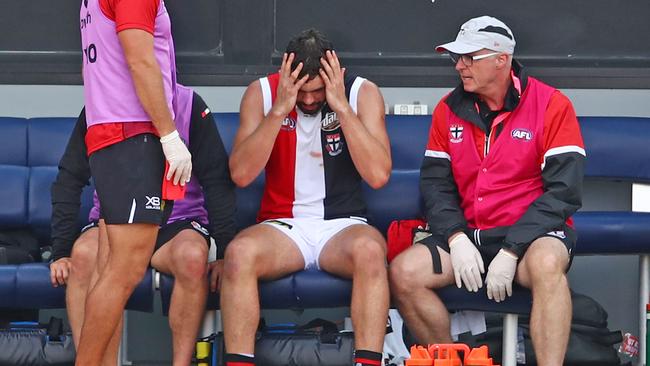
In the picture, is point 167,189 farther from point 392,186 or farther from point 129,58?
point 392,186

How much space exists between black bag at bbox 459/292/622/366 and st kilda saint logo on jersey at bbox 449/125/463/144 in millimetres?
741

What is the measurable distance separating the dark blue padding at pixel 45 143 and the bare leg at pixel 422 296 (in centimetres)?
163

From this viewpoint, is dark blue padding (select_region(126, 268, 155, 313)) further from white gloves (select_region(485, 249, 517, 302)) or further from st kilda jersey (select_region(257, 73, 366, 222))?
white gloves (select_region(485, 249, 517, 302))

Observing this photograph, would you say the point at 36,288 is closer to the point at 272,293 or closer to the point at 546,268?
the point at 272,293

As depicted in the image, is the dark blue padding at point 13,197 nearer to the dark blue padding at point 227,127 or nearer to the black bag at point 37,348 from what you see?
the black bag at point 37,348

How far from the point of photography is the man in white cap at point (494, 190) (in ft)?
17.5

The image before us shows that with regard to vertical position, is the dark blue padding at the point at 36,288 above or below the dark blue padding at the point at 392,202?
below

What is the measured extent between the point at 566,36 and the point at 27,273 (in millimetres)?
2585

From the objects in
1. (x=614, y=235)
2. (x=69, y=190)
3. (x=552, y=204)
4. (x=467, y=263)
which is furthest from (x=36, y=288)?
(x=614, y=235)

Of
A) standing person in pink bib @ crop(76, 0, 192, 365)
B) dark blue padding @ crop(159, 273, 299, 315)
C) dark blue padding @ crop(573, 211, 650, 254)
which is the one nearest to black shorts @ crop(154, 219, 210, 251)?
dark blue padding @ crop(159, 273, 299, 315)

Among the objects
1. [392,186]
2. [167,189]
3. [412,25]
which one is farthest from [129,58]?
[412,25]

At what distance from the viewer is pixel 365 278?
17.4 feet

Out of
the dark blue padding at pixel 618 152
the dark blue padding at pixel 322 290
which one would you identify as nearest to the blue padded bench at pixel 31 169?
the dark blue padding at pixel 322 290

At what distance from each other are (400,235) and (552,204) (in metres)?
0.67
